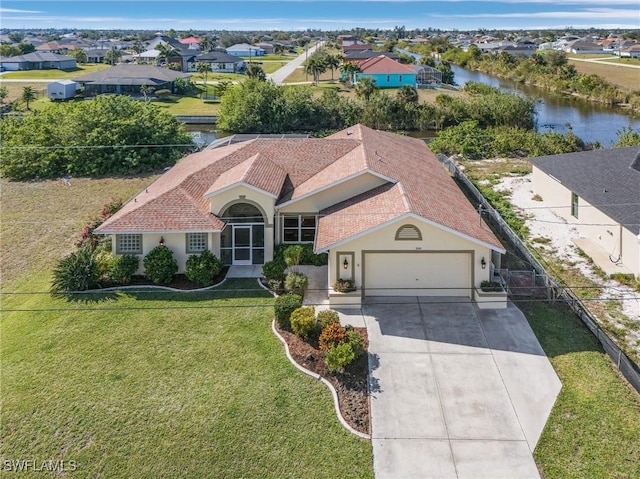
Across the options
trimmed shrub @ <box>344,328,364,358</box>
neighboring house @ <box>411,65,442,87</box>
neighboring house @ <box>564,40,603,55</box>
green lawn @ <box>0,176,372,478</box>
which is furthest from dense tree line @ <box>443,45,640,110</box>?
green lawn @ <box>0,176,372,478</box>

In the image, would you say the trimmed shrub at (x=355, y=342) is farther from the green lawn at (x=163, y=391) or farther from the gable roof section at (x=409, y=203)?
the gable roof section at (x=409, y=203)

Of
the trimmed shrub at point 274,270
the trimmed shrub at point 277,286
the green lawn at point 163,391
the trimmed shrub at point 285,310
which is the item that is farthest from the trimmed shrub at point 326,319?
the trimmed shrub at point 274,270

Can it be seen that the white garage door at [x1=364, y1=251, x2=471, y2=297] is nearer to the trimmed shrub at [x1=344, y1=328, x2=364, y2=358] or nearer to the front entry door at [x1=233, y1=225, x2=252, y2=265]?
the trimmed shrub at [x1=344, y1=328, x2=364, y2=358]

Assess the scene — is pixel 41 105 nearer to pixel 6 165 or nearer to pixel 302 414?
pixel 6 165

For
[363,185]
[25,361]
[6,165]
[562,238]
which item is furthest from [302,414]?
[6,165]

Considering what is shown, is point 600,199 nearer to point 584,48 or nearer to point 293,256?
point 293,256
